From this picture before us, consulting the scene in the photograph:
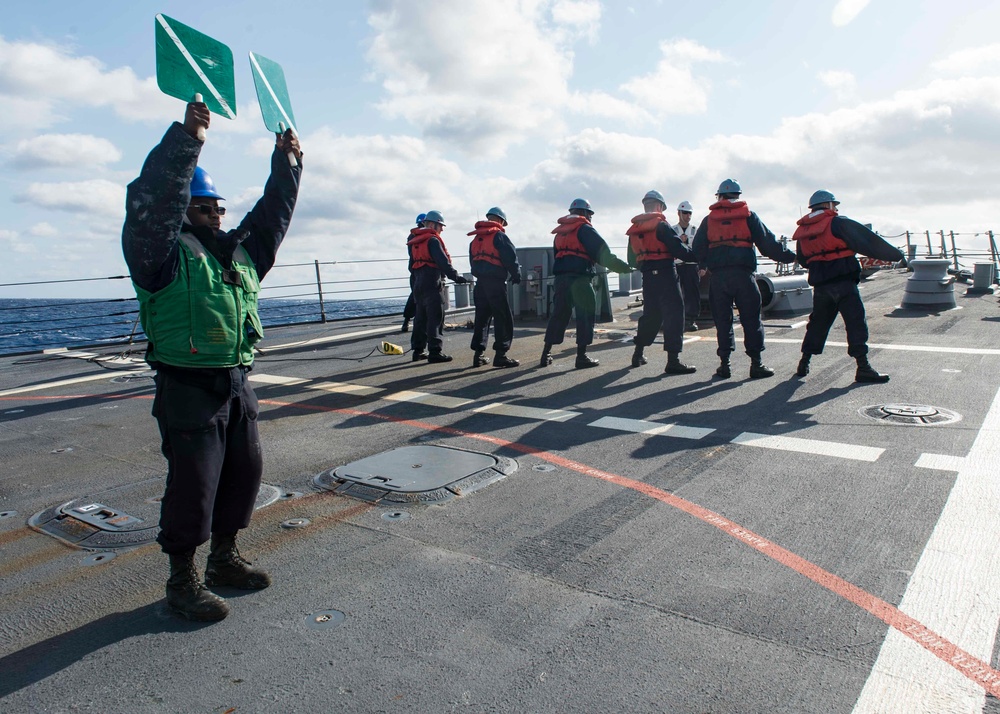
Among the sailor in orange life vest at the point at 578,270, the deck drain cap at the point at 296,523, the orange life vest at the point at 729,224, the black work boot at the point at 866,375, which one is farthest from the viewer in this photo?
the sailor in orange life vest at the point at 578,270

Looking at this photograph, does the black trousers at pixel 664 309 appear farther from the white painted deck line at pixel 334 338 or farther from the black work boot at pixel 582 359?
the white painted deck line at pixel 334 338

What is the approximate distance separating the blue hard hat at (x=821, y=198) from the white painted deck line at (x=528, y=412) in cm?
399

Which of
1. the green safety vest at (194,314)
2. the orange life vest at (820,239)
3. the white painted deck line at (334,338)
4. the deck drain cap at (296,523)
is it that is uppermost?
the orange life vest at (820,239)

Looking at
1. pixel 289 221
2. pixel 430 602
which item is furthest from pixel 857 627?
pixel 289 221

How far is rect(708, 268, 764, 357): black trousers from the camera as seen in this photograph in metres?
8.02

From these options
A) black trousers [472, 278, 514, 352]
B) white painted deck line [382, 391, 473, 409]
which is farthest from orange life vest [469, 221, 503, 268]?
white painted deck line [382, 391, 473, 409]

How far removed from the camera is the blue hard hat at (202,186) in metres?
3.01

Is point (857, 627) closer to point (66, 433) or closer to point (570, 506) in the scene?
point (570, 506)

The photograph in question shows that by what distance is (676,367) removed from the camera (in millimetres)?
8422

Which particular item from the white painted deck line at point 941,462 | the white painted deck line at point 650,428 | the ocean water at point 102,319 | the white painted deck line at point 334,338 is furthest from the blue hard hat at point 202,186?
the white painted deck line at point 334,338

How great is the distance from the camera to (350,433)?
5.94 meters

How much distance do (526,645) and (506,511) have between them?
138cm

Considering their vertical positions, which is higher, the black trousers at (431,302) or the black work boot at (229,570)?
the black trousers at (431,302)

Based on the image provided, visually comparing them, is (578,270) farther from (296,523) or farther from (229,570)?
(229,570)
